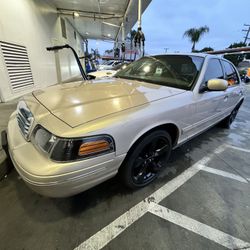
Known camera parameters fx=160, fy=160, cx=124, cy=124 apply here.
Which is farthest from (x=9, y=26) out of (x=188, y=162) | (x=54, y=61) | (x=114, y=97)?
(x=188, y=162)

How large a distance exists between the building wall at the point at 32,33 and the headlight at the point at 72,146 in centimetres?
411

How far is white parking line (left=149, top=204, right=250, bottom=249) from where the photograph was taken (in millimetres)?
1309

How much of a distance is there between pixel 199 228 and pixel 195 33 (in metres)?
26.7

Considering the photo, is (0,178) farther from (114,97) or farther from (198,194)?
(198,194)

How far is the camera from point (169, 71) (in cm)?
223

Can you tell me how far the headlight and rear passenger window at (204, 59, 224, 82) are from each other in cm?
170

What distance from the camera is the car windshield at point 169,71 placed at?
2029 millimetres

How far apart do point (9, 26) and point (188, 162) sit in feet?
19.3

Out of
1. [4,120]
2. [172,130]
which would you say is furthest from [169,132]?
[4,120]

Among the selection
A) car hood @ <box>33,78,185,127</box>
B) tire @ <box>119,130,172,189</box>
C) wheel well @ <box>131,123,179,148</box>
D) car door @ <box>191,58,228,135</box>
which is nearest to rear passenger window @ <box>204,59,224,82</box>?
car door @ <box>191,58,228,135</box>

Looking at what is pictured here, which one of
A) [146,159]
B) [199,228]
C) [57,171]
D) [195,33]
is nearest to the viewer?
[57,171]

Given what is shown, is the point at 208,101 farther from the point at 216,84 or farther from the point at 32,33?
the point at 32,33

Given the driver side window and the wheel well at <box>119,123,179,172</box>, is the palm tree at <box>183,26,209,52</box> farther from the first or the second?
the wheel well at <box>119,123,179,172</box>

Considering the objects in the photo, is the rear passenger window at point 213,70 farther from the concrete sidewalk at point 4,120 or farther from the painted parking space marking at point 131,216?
the concrete sidewalk at point 4,120
